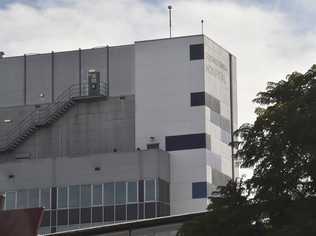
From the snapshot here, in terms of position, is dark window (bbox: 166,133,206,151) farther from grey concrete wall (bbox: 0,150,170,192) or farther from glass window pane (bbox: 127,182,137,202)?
glass window pane (bbox: 127,182,137,202)

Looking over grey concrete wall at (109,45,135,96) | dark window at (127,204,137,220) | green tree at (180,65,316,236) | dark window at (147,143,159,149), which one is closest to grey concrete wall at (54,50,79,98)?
grey concrete wall at (109,45,135,96)

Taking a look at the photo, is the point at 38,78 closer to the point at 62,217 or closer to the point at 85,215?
the point at 62,217

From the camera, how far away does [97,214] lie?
3996 inches

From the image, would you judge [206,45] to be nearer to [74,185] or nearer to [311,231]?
[74,185]

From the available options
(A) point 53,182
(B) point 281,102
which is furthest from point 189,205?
(B) point 281,102

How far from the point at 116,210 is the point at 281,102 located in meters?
68.7

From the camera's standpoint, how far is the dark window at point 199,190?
10244cm

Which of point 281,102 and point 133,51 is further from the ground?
point 133,51

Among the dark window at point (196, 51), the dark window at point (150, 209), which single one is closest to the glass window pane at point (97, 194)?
the dark window at point (150, 209)

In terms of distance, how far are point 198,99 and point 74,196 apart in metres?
15.6

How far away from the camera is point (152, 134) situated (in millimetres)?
105312

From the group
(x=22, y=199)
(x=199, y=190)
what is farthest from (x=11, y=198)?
(x=199, y=190)

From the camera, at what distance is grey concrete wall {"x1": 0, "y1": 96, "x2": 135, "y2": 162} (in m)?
108

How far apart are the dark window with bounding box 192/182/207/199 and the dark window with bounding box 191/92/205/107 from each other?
8107 mm
